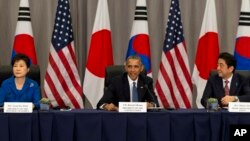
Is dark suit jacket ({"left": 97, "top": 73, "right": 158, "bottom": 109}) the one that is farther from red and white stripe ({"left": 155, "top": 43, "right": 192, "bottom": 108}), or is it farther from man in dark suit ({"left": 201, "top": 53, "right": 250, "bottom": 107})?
red and white stripe ({"left": 155, "top": 43, "right": 192, "bottom": 108})

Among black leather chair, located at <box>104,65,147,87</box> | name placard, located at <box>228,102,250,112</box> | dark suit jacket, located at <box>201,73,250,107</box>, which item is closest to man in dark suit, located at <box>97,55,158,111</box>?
black leather chair, located at <box>104,65,147,87</box>

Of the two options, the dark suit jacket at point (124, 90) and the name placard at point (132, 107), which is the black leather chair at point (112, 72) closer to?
the dark suit jacket at point (124, 90)

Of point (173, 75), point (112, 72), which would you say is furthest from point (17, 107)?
point (173, 75)

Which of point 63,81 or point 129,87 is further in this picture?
point 63,81

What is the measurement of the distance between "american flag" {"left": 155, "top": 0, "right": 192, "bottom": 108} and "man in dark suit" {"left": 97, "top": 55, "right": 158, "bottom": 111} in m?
1.73

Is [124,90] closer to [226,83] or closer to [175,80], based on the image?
[226,83]

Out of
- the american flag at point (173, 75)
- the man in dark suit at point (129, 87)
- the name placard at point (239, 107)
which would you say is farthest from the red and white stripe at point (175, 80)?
the name placard at point (239, 107)

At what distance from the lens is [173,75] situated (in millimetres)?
6562
